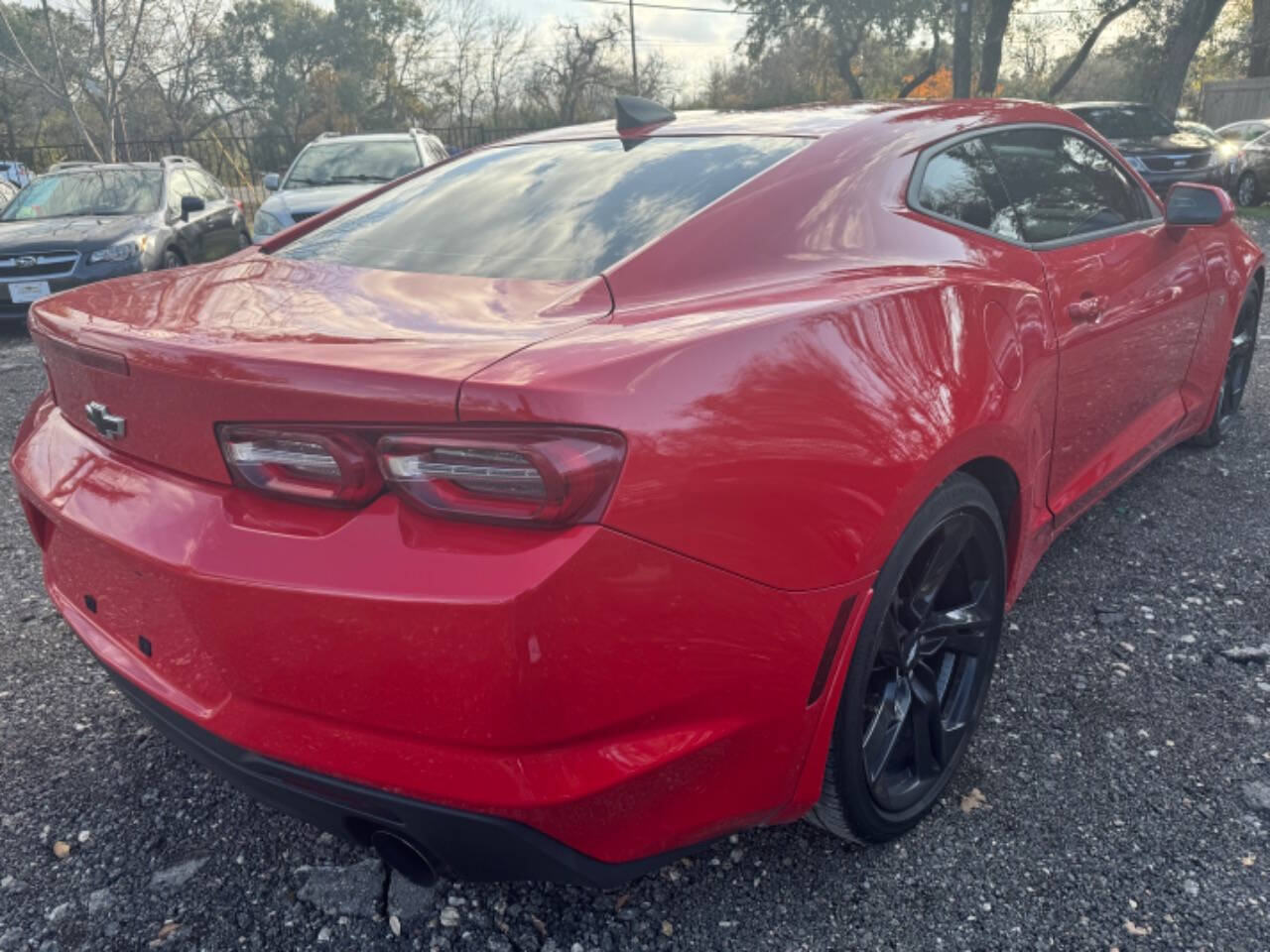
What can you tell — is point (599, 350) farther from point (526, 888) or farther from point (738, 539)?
point (526, 888)

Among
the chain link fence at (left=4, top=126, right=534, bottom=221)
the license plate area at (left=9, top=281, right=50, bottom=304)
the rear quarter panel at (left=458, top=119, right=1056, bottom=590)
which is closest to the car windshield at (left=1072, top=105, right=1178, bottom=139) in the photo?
the chain link fence at (left=4, top=126, right=534, bottom=221)

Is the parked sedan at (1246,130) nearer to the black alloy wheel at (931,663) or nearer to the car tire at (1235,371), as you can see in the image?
the car tire at (1235,371)

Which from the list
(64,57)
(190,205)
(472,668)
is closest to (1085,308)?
(472,668)

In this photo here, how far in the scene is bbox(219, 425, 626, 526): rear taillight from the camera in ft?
4.45

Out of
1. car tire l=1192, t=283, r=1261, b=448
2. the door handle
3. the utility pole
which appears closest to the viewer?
the door handle

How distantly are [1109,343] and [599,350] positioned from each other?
187 centimetres

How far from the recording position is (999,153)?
2729 millimetres

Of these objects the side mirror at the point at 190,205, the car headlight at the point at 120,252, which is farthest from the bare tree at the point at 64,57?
the car headlight at the point at 120,252

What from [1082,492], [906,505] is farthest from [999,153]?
[906,505]

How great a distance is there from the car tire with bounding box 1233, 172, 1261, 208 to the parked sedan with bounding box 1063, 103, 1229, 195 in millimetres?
1946

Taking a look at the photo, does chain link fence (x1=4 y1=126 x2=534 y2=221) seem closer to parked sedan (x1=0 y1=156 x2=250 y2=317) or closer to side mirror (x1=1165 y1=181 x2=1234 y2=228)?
parked sedan (x1=0 y1=156 x2=250 y2=317)

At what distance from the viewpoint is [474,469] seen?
4.54 ft

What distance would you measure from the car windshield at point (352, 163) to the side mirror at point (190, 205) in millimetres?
1289

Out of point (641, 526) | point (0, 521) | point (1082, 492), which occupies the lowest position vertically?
point (0, 521)
